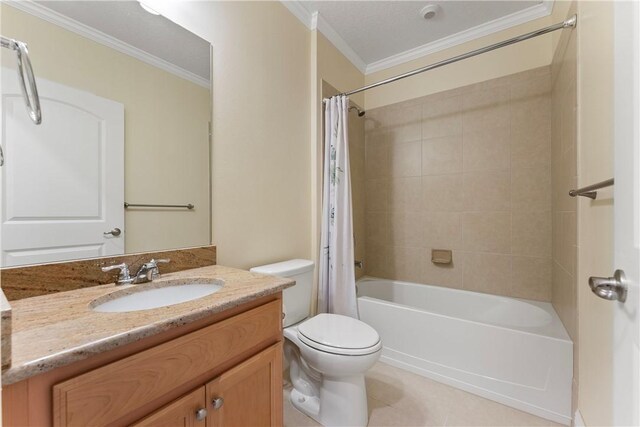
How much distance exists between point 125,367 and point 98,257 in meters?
0.57

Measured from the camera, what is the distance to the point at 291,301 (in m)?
1.52

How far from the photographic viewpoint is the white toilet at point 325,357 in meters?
1.22

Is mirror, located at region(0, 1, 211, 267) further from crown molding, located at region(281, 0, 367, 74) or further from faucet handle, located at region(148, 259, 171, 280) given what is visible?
crown molding, located at region(281, 0, 367, 74)

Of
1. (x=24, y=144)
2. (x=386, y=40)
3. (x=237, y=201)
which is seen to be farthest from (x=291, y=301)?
(x=386, y=40)

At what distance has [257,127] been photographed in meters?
1.57

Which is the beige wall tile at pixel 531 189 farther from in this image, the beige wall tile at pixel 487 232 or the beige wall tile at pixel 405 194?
the beige wall tile at pixel 405 194

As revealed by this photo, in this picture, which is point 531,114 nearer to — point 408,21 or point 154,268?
point 408,21

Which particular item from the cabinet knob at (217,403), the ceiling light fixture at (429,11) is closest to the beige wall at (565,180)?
the ceiling light fixture at (429,11)

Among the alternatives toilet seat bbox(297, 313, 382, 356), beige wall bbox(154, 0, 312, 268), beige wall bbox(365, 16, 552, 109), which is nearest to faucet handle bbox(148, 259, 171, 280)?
beige wall bbox(154, 0, 312, 268)

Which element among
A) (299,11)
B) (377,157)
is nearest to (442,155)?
(377,157)

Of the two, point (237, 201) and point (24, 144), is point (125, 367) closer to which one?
point (24, 144)

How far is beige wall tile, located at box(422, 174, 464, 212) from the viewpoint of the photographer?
2227mm

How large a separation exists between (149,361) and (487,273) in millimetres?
2313

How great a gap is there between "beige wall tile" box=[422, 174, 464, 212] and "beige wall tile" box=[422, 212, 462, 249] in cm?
5
